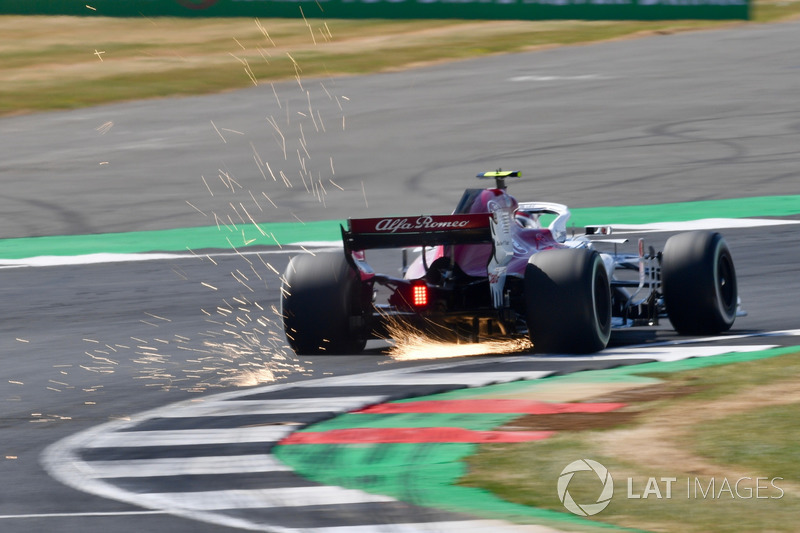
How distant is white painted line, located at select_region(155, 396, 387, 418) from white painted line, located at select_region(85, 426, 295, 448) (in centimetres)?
53

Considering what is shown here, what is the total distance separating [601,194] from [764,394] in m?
12.4

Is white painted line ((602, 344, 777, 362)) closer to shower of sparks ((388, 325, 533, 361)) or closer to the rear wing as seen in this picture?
shower of sparks ((388, 325, 533, 361))

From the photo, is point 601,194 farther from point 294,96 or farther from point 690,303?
point 294,96

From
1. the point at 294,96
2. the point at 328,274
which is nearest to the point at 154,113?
the point at 294,96

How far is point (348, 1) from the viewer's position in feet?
138

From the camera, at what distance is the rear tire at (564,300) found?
10477 millimetres

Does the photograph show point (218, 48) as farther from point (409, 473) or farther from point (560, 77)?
point (409, 473)

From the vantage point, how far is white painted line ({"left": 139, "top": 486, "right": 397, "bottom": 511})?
686cm

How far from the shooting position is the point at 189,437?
337 inches

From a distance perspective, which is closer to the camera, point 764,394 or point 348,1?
point 764,394

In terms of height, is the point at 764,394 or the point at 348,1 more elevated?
the point at 348,1

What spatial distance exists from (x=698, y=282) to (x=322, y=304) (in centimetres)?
286

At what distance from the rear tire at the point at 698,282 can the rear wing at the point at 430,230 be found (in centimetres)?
162

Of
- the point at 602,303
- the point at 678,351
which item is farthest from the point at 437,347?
the point at 678,351
